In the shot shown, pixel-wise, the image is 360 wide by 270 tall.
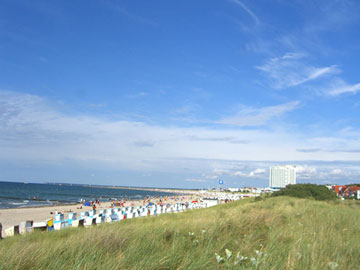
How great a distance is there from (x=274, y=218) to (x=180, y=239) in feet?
12.2

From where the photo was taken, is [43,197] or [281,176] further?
[281,176]

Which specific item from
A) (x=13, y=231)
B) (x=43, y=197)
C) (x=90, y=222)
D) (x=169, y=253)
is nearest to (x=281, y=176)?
(x=43, y=197)

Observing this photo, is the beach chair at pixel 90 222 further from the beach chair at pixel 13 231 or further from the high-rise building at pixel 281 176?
the high-rise building at pixel 281 176

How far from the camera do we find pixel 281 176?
118 metres

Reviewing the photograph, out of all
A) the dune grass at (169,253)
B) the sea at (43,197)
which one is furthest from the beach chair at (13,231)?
the sea at (43,197)

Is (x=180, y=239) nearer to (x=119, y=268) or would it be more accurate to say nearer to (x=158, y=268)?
(x=158, y=268)

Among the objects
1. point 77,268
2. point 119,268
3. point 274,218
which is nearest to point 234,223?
point 274,218

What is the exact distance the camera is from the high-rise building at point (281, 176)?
115 metres

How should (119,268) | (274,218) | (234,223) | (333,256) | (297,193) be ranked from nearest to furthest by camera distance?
(119,268) → (333,256) → (234,223) → (274,218) → (297,193)

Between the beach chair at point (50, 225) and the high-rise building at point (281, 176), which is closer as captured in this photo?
the beach chair at point (50, 225)

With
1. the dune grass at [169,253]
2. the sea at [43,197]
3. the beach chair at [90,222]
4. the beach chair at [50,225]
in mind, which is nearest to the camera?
the dune grass at [169,253]

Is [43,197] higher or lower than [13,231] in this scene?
lower

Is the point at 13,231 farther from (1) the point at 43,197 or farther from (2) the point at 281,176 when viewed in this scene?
(2) the point at 281,176

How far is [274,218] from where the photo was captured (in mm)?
7527
